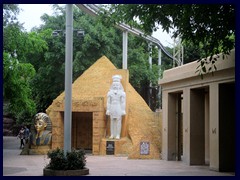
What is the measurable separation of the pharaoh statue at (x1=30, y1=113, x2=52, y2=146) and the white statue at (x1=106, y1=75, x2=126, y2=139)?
3.06m

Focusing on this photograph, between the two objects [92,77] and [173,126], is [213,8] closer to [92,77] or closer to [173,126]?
[173,126]

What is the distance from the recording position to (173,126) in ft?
64.6

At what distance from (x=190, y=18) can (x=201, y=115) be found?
593 cm

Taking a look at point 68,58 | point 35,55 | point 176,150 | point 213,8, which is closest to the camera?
point 213,8

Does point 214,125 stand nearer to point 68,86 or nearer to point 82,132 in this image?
point 68,86

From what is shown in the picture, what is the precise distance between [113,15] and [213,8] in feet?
8.43

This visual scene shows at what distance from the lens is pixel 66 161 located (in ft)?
41.1

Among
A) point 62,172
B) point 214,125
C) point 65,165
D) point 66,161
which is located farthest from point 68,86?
point 214,125

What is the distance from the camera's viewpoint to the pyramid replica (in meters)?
22.0

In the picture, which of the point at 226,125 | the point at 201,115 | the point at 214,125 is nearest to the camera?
the point at 226,125

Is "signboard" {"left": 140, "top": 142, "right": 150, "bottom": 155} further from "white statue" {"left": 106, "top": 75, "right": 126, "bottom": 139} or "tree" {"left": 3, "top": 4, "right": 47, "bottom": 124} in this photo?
"tree" {"left": 3, "top": 4, "right": 47, "bottom": 124}

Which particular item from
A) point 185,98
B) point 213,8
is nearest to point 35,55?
point 185,98

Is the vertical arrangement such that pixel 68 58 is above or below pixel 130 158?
above

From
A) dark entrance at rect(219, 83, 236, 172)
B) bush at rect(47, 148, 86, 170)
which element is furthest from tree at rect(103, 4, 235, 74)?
bush at rect(47, 148, 86, 170)
